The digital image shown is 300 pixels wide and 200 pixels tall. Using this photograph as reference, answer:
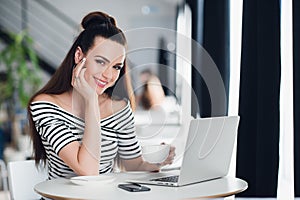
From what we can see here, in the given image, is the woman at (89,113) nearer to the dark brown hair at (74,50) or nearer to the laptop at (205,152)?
the dark brown hair at (74,50)

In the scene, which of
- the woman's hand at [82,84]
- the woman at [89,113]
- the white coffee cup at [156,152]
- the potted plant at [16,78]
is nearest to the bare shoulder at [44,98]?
the woman at [89,113]

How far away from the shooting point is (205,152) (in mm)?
1884

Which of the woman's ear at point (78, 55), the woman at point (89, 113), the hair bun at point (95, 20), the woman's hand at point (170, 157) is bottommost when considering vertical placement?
the woman's hand at point (170, 157)

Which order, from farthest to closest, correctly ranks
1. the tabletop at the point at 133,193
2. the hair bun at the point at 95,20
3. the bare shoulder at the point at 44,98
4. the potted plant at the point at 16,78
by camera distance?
the potted plant at the point at 16,78 < the hair bun at the point at 95,20 < the bare shoulder at the point at 44,98 < the tabletop at the point at 133,193

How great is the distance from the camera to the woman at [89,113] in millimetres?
2080

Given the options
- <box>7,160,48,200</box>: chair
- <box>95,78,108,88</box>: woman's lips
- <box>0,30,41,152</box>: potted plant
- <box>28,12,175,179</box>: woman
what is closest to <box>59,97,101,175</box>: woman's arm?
<box>28,12,175,179</box>: woman

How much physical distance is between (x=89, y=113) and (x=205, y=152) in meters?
0.49

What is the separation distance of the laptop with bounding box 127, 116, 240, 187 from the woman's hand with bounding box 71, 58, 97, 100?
37 centimetres

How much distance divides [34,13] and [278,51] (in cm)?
540

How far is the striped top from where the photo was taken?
211 cm

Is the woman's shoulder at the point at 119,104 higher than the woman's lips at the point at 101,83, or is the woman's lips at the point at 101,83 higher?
the woman's lips at the point at 101,83

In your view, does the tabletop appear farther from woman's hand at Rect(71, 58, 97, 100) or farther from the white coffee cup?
woman's hand at Rect(71, 58, 97, 100)

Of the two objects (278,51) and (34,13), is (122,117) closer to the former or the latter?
(278,51)

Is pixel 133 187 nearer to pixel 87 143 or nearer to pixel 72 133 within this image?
pixel 87 143
